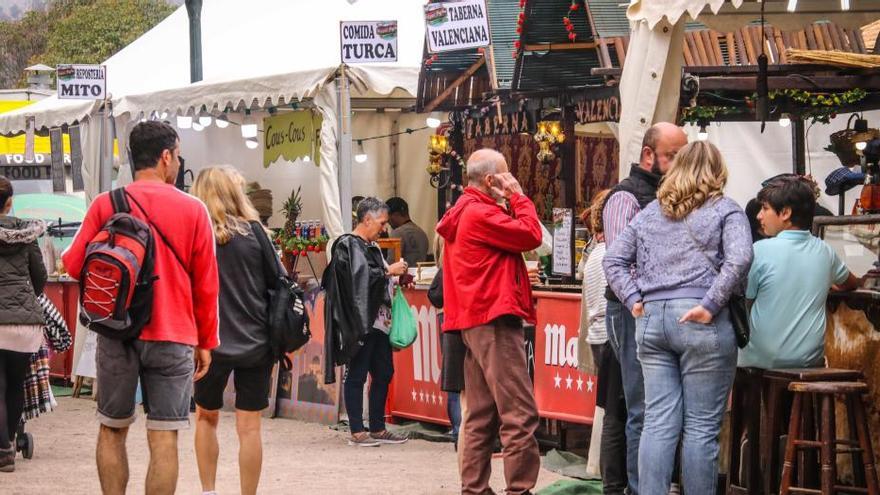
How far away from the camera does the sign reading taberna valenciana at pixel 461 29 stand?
1193cm

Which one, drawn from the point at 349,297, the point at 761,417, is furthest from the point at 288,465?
the point at 761,417

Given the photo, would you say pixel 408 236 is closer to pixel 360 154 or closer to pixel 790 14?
pixel 360 154

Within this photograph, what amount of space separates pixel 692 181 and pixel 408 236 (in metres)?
9.27

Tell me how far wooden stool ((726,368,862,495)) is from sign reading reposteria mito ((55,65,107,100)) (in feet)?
31.4

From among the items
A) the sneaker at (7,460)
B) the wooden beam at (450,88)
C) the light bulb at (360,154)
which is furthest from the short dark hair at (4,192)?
the light bulb at (360,154)

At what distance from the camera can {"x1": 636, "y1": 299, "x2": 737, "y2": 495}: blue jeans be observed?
638 cm

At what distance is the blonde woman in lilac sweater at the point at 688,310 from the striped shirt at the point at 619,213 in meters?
0.53

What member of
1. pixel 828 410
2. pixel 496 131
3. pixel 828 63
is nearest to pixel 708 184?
pixel 828 410

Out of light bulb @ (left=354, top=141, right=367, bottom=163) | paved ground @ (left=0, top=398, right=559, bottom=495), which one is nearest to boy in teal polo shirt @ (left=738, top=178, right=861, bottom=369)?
paved ground @ (left=0, top=398, right=559, bottom=495)

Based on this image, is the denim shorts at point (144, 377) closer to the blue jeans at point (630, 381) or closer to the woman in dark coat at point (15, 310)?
the blue jeans at point (630, 381)

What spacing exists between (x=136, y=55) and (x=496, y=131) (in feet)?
19.4

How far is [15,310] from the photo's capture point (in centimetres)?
966

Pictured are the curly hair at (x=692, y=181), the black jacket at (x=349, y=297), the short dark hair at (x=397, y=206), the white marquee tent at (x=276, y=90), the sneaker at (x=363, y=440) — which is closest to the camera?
the curly hair at (x=692, y=181)

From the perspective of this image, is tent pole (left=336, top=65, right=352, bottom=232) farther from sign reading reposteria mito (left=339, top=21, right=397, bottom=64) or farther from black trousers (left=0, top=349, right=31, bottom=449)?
black trousers (left=0, top=349, right=31, bottom=449)
